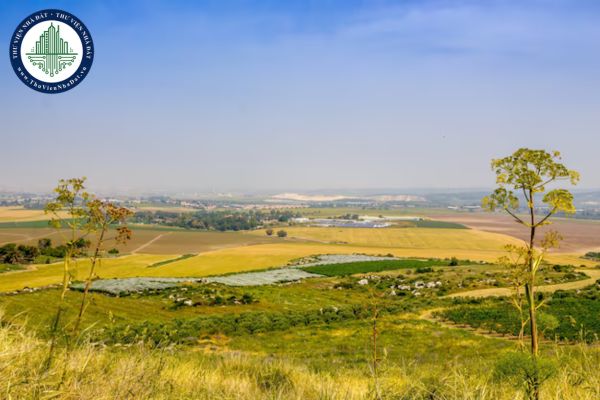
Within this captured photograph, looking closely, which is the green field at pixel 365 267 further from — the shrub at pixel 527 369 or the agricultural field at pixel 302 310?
the shrub at pixel 527 369

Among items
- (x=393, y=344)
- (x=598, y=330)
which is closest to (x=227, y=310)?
(x=393, y=344)

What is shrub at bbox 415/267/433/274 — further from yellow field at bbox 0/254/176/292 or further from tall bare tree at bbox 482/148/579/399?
tall bare tree at bbox 482/148/579/399

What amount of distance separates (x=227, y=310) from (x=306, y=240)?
314ft

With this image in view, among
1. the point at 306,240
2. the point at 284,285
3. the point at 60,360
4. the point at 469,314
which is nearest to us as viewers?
the point at 60,360

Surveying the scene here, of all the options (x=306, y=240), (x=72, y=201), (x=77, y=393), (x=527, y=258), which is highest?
(x=72, y=201)

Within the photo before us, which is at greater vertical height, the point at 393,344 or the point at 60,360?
the point at 60,360

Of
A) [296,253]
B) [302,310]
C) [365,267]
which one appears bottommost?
Result: [296,253]

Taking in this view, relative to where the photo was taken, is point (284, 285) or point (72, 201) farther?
point (284, 285)

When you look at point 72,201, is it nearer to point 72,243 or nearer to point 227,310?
point 72,243

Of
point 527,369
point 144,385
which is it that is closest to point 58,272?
point 144,385

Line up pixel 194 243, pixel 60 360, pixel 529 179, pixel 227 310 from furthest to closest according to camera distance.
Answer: pixel 194 243, pixel 227 310, pixel 60 360, pixel 529 179

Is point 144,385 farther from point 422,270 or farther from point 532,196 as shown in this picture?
point 422,270

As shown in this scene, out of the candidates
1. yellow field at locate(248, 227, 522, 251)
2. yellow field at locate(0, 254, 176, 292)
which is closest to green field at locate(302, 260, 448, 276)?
yellow field at locate(0, 254, 176, 292)

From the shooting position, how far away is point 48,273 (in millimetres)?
58312
